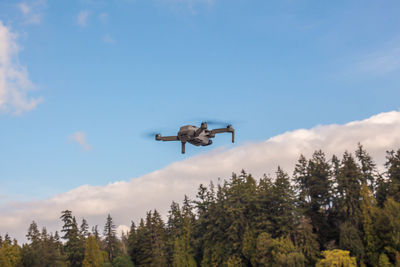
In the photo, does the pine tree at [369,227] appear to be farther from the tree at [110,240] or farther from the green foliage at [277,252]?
the tree at [110,240]

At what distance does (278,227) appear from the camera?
79.4 m

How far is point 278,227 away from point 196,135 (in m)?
58.3

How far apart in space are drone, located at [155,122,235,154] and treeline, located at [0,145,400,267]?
46.9 m

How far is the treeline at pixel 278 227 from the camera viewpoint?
6988 cm

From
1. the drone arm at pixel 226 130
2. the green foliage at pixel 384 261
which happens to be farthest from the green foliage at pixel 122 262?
the drone arm at pixel 226 130

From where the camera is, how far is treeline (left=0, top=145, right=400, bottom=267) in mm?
69875

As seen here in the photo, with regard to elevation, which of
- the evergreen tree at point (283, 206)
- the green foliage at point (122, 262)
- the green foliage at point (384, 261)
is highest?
the evergreen tree at point (283, 206)

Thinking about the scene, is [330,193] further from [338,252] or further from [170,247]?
[170,247]

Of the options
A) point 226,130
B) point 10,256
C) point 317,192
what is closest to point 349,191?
point 317,192

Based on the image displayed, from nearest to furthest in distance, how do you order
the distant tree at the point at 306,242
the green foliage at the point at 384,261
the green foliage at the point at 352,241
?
the green foliage at the point at 384,261 → the green foliage at the point at 352,241 → the distant tree at the point at 306,242

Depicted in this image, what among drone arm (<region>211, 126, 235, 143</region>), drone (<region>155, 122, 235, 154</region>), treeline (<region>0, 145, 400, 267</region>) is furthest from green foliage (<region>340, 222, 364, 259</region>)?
drone arm (<region>211, 126, 235, 143</region>)

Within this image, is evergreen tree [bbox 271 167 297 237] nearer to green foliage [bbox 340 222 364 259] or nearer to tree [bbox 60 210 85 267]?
green foliage [bbox 340 222 364 259]

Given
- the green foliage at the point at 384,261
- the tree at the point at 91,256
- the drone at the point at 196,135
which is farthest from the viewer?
the tree at the point at 91,256

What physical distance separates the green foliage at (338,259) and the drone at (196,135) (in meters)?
46.6
